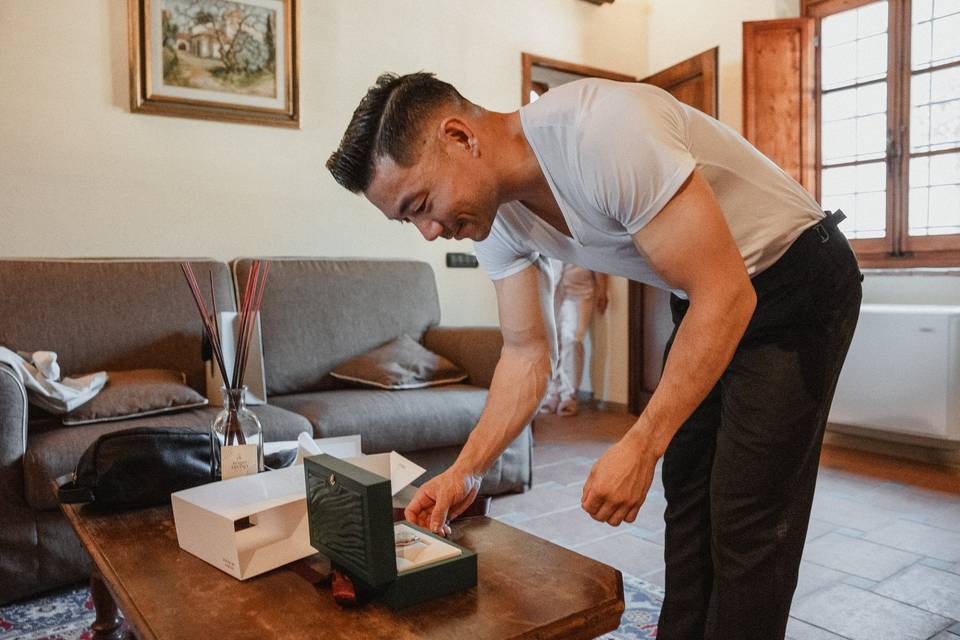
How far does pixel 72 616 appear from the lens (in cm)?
181

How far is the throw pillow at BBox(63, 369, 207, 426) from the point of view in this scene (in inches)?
83.0

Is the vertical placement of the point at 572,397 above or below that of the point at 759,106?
below

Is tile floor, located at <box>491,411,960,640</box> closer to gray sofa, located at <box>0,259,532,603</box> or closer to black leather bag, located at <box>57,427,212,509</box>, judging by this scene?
gray sofa, located at <box>0,259,532,603</box>

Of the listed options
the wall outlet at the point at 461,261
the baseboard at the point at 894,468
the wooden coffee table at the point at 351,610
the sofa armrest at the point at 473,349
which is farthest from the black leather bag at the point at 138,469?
the baseboard at the point at 894,468

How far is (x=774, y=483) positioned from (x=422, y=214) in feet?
2.17

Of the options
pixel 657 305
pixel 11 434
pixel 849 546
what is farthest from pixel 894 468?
pixel 11 434

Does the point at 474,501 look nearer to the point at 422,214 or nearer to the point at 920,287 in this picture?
the point at 422,214

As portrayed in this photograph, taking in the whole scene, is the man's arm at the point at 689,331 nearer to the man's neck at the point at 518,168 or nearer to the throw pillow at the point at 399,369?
the man's neck at the point at 518,168

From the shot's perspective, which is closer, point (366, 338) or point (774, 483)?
point (774, 483)

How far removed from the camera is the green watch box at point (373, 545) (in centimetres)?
78

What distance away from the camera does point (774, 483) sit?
1.07 metres

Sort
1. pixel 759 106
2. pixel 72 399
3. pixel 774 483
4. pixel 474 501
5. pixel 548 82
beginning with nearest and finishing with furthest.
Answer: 1. pixel 774 483
2. pixel 474 501
3. pixel 72 399
4. pixel 759 106
5. pixel 548 82

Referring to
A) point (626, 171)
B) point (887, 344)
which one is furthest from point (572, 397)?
point (626, 171)

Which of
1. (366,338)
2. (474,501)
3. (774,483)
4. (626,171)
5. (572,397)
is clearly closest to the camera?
(626,171)
